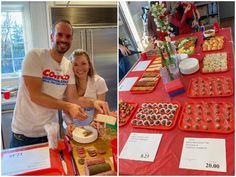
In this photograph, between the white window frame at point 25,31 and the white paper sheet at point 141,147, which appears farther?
the white window frame at point 25,31

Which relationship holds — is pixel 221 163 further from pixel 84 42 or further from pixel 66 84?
pixel 84 42

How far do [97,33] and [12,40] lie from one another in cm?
93

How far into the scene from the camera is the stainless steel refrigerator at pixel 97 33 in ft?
8.10

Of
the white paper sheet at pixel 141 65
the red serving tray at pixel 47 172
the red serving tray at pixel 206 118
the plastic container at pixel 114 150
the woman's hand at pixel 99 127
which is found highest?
the white paper sheet at pixel 141 65

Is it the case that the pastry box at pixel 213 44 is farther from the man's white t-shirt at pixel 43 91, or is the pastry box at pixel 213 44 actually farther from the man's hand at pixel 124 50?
the man's white t-shirt at pixel 43 91

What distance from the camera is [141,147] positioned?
90cm

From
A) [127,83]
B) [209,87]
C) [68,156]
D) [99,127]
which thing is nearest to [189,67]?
[209,87]

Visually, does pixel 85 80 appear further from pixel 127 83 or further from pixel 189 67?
pixel 189 67

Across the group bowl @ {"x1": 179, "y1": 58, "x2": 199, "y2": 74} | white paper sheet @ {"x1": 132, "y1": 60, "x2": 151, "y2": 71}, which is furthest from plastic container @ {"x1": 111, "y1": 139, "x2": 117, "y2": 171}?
white paper sheet @ {"x1": 132, "y1": 60, "x2": 151, "y2": 71}

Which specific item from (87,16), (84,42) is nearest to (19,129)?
(84,42)

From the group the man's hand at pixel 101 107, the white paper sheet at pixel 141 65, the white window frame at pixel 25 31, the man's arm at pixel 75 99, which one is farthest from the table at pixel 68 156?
the white window frame at pixel 25 31

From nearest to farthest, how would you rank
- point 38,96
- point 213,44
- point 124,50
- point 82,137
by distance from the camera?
point 82,137 < point 38,96 < point 124,50 < point 213,44

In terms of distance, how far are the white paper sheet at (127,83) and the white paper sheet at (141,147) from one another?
526 mm

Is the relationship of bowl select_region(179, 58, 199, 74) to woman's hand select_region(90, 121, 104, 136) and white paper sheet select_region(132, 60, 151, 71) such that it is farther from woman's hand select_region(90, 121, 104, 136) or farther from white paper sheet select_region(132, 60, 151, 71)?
woman's hand select_region(90, 121, 104, 136)
